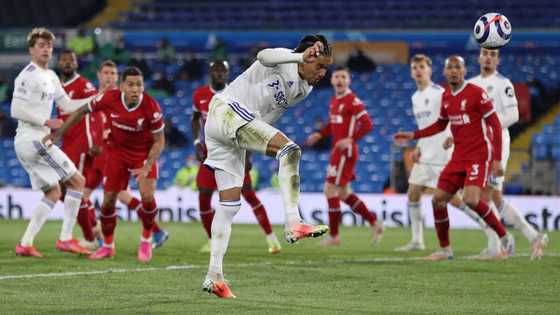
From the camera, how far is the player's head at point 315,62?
951 cm

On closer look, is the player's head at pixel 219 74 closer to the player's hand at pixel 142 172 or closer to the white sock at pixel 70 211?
the player's hand at pixel 142 172

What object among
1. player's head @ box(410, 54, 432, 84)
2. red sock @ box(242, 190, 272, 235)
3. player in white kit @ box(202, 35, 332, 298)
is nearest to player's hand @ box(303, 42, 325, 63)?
player in white kit @ box(202, 35, 332, 298)

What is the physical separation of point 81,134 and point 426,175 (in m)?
4.83

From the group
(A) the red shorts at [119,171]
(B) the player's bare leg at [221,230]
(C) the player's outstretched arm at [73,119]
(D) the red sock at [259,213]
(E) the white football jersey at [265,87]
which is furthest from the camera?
(D) the red sock at [259,213]

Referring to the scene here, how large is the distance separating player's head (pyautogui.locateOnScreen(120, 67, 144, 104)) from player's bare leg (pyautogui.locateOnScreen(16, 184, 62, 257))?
1.68 metres

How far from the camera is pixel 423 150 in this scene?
1642cm

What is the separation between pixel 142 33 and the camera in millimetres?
33938

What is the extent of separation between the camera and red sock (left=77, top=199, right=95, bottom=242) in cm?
1512

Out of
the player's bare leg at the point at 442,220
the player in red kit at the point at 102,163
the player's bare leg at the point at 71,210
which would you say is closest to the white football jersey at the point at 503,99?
the player's bare leg at the point at 442,220

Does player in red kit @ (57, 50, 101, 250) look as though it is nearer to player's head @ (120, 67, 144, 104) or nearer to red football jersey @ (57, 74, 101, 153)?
red football jersey @ (57, 74, 101, 153)

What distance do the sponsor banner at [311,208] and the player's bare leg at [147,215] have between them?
8.57 meters

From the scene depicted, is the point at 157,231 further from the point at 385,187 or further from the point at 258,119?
the point at 385,187

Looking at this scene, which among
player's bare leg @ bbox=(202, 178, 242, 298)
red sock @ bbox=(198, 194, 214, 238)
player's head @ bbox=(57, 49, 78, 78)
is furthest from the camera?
player's head @ bbox=(57, 49, 78, 78)

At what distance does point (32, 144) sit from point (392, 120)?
1640 cm
